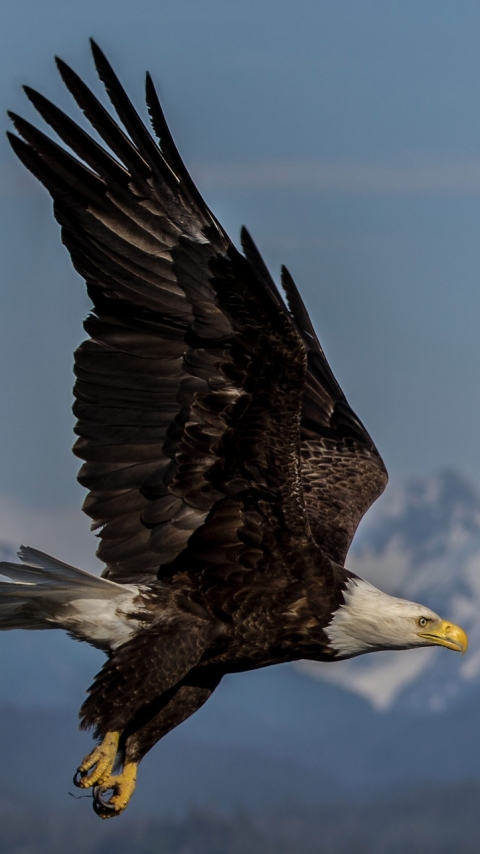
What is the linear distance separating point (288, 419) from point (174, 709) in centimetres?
146

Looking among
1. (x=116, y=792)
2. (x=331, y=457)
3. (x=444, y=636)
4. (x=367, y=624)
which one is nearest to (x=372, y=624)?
(x=367, y=624)

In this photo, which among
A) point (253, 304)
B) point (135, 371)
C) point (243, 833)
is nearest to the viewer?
point (253, 304)

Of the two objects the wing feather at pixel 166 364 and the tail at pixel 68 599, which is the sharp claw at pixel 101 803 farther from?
the wing feather at pixel 166 364

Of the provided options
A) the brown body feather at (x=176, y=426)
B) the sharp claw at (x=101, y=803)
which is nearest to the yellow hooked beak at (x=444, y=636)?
the brown body feather at (x=176, y=426)

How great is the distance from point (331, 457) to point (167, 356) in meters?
2.08

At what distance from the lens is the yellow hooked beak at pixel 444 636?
770 cm

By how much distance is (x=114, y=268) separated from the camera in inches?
287

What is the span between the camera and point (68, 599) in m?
7.59

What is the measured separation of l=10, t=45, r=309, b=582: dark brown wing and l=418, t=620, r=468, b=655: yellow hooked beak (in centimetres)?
74

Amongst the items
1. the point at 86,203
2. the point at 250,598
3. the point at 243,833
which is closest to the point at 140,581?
the point at 250,598

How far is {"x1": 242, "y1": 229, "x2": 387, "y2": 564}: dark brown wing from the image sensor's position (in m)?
8.67

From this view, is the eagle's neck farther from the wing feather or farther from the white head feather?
the wing feather

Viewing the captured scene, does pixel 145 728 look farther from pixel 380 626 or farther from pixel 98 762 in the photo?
pixel 380 626

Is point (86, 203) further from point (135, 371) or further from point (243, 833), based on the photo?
point (243, 833)
